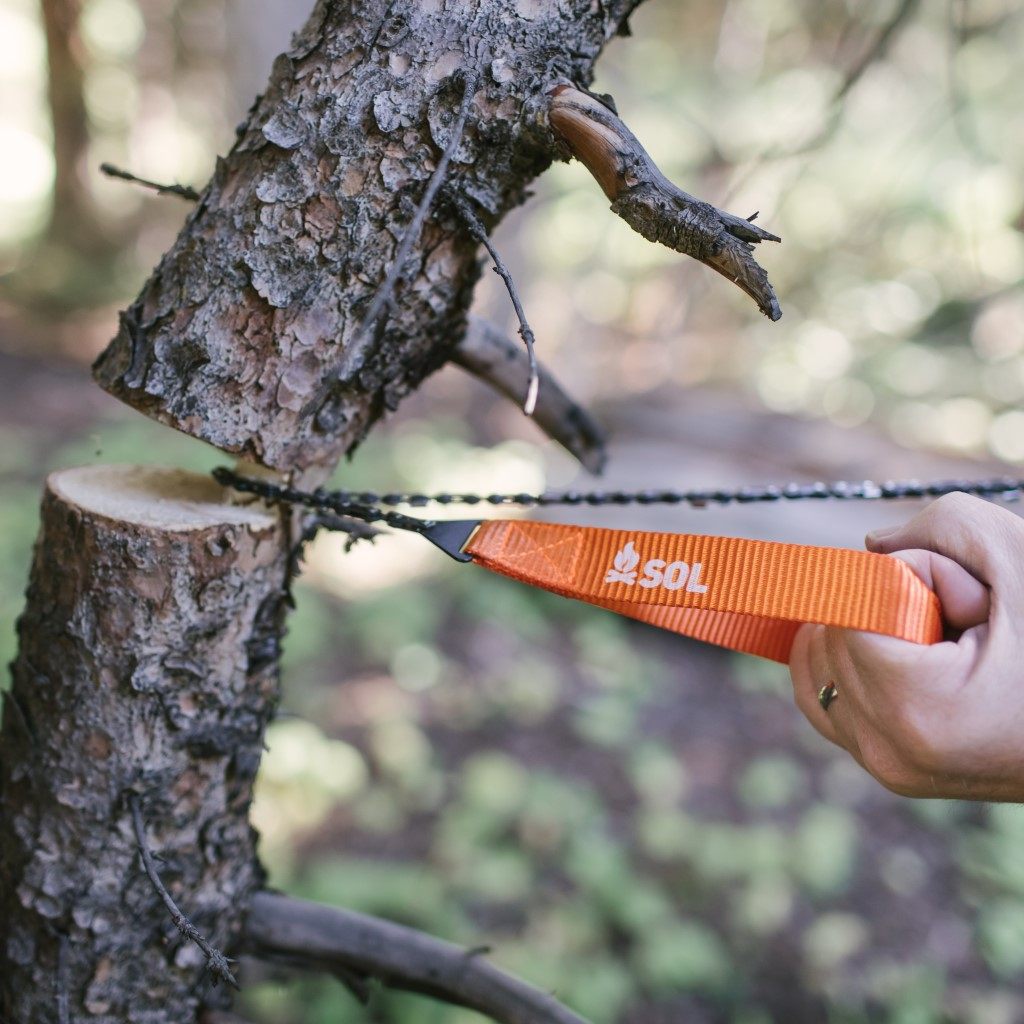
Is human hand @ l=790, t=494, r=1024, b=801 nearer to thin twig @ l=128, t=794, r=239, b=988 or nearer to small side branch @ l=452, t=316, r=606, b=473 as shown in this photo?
small side branch @ l=452, t=316, r=606, b=473

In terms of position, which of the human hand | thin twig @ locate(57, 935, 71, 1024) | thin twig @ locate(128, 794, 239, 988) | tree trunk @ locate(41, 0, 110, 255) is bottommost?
thin twig @ locate(57, 935, 71, 1024)

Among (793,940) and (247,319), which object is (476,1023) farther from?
(247,319)

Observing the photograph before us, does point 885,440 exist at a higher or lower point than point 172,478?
higher

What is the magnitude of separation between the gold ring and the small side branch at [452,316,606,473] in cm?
67

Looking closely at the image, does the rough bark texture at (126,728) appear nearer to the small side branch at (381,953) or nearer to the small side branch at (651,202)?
the small side branch at (381,953)

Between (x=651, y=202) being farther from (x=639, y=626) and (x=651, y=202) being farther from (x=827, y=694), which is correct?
(x=639, y=626)

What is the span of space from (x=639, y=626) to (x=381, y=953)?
3.60 meters

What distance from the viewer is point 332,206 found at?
1.02 metres

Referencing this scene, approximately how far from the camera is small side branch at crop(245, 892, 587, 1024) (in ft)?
4.50

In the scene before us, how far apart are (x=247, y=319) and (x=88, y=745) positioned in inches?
25.3

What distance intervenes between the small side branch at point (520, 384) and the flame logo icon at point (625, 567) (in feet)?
1.41

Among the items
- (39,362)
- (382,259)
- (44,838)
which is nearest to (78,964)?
(44,838)

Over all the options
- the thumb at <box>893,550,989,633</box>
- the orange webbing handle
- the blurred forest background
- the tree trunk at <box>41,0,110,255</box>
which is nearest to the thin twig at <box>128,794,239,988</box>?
the orange webbing handle

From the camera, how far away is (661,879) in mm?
3346
